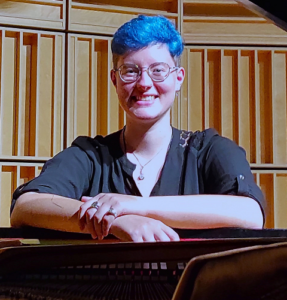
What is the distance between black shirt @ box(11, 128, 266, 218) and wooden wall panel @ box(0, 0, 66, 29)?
4.49ft

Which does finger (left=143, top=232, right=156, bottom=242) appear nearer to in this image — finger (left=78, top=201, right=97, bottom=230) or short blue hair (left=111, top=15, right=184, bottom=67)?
finger (left=78, top=201, right=97, bottom=230)

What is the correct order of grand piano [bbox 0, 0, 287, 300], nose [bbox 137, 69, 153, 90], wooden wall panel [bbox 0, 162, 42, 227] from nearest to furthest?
grand piano [bbox 0, 0, 287, 300]
nose [bbox 137, 69, 153, 90]
wooden wall panel [bbox 0, 162, 42, 227]

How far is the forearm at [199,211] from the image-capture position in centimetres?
104

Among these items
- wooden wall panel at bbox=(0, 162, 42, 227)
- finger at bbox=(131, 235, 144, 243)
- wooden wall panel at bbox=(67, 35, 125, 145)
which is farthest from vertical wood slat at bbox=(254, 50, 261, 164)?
finger at bbox=(131, 235, 144, 243)

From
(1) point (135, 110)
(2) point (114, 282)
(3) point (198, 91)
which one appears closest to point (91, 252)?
(2) point (114, 282)

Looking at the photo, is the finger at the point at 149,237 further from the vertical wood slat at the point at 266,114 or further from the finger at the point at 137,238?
the vertical wood slat at the point at 266,114

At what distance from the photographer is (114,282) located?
619mm

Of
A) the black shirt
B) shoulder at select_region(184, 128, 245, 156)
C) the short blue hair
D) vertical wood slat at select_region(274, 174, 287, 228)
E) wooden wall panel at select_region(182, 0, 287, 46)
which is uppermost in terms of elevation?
wooden wall panel at select_region(182, 0, 287, 46)

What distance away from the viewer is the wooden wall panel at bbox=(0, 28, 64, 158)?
2520mm

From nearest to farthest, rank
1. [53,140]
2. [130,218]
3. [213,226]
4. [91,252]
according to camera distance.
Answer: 1. [91,252]
2. [130,218]
3. [213,226]
4. [53,140]

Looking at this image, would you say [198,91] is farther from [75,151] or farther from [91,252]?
[91,252]

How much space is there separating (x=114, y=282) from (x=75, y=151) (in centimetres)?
78

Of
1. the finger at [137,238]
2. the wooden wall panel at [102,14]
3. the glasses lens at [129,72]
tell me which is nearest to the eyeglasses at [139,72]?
the glasses lens at [129,72]

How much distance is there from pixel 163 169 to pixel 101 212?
43 centimetres
